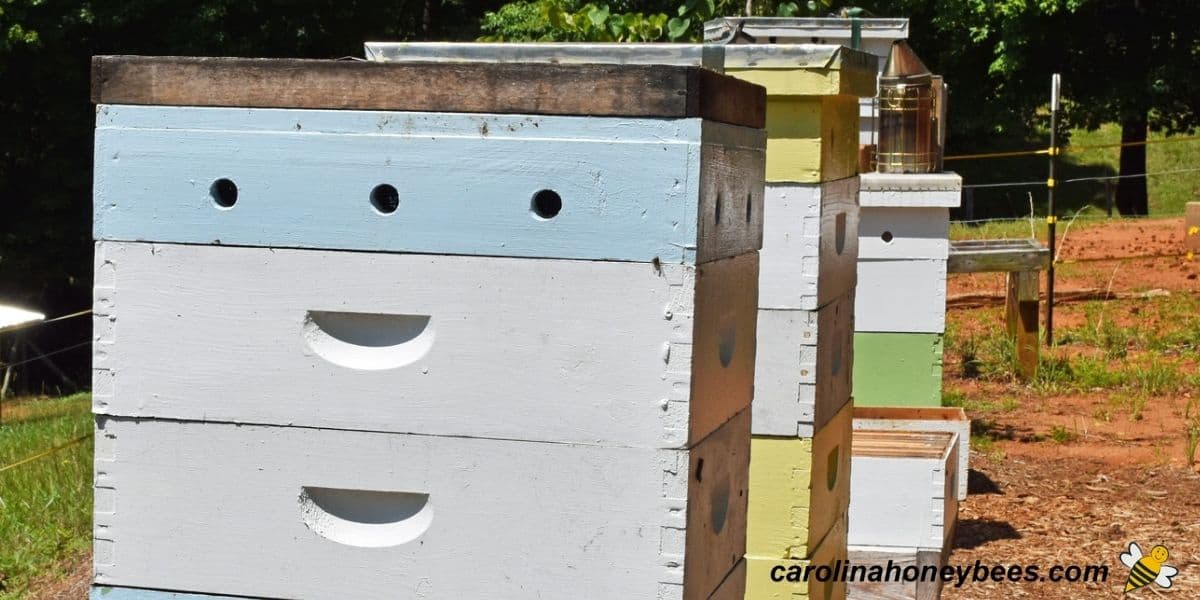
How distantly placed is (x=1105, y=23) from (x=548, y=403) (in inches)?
755

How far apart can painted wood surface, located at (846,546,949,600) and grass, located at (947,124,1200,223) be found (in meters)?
15.4

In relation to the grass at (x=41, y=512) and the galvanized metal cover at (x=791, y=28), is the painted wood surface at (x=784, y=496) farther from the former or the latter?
the galvanized metal cover at (x=791, y=28)

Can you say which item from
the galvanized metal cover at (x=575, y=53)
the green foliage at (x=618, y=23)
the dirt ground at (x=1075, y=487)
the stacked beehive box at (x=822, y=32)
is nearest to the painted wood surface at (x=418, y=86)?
the galvanized metal cover at (x=575, y=53)

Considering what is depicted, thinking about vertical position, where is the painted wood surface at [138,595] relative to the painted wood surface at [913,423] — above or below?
above

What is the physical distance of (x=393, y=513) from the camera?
1993mm

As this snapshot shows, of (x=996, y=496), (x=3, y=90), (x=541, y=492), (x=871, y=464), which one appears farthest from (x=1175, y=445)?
(x=3, y=90)

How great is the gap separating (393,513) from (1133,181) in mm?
Result: 18002

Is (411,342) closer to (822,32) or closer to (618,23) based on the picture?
(618,23)

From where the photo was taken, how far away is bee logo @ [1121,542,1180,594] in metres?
4.58

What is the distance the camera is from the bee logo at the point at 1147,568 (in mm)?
4582

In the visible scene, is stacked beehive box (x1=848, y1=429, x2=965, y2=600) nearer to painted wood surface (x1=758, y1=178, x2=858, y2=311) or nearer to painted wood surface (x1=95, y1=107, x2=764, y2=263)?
painted wood surface (x1=758, y1=178, x2=858, y2=311)

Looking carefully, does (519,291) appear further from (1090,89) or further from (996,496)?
(1090,89)

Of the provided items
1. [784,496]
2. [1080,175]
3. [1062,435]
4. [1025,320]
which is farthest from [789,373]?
[1080,175]

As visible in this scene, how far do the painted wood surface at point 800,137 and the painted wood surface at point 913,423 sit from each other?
2.12m
